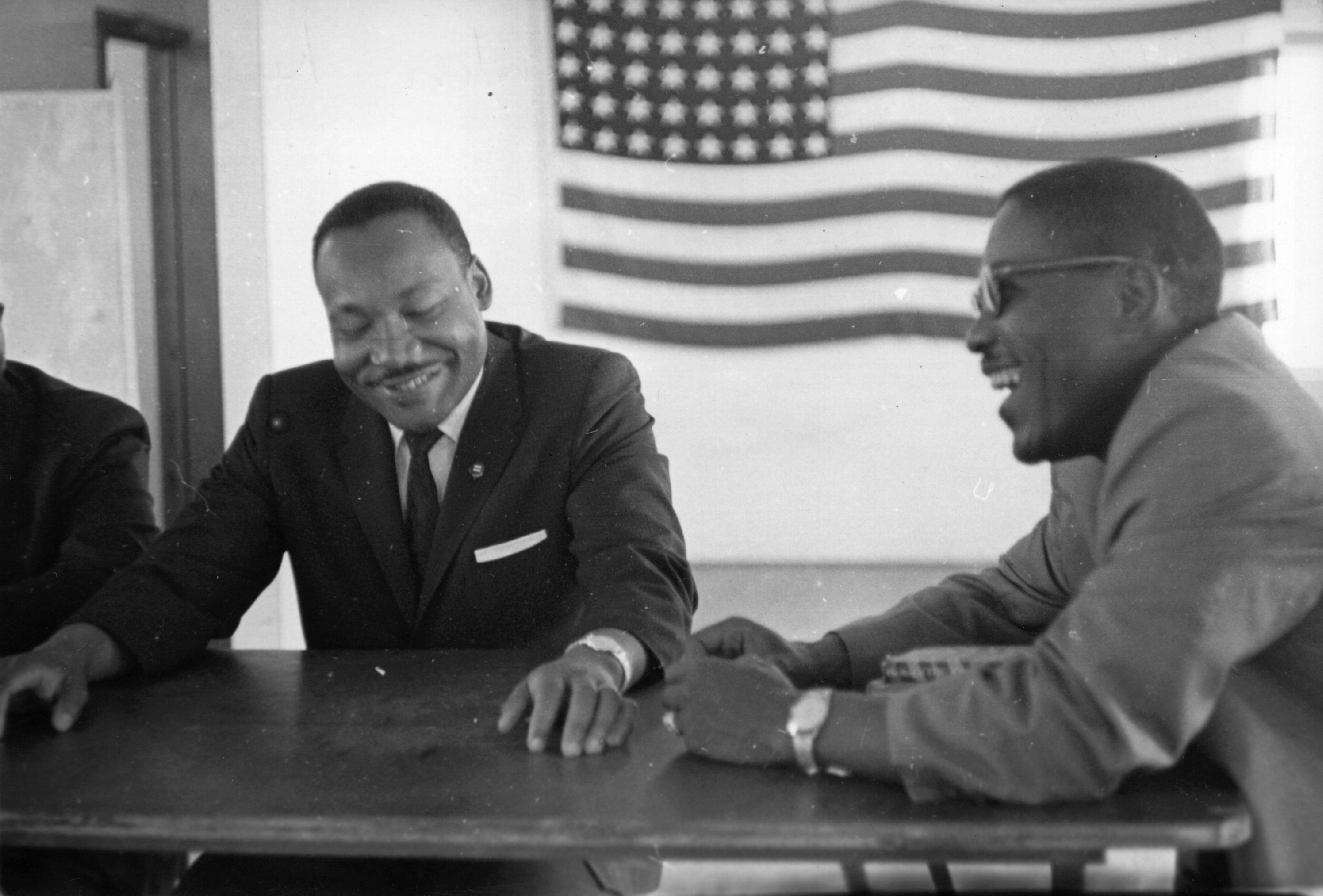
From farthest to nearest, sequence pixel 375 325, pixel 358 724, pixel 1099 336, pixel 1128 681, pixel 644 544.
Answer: pixel 375 325
pixel 644 544
pixel 358 724
pixel 1099 336
pixel 1128 681


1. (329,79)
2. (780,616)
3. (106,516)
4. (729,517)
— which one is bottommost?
(780,616)

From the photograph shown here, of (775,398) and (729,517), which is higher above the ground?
(775,398)

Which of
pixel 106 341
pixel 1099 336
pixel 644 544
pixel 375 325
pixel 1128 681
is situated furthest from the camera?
pixel 106 341

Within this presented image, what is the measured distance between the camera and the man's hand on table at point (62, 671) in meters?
1.52

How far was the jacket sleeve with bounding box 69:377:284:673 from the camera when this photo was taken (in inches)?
69.3

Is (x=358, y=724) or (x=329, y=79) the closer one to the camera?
(x=358, y=724)

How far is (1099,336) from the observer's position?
53.7 inches

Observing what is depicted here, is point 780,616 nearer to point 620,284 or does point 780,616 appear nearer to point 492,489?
point 620,284

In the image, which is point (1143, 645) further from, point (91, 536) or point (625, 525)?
point (91, 536)

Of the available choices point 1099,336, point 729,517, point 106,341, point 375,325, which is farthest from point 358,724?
point 106,341

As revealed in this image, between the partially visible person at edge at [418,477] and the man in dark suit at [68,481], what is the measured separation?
12.2 inches

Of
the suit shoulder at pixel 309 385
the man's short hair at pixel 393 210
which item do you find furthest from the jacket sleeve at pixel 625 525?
the suit shoulder at pixel 309 385

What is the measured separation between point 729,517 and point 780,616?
328mm

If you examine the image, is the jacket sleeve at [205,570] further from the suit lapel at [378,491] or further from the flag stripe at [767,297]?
the flag stripe at [767,297]
